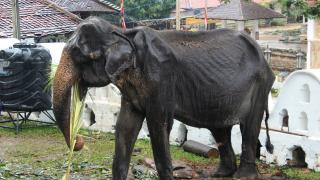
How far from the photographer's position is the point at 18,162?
9.76m

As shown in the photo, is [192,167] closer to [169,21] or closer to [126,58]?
[126,58]

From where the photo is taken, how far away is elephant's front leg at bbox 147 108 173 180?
6961mm

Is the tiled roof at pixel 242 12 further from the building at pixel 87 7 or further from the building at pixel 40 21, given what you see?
the building at pixel 40 21

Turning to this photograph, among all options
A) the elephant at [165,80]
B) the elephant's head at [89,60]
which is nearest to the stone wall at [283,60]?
the elephant at [165,80]

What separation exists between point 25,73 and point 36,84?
0.28 meters

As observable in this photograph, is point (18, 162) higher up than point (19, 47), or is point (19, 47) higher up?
point (19, 47)

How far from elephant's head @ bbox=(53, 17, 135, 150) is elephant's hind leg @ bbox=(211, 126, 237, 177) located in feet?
6.53

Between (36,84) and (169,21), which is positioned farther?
(169,21)

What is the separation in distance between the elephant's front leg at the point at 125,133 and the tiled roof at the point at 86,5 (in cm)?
2525

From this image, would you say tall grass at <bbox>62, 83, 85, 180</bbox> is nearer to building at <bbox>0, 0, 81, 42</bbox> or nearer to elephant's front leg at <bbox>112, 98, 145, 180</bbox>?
elephant's front leg at <bbox>112, 98, 145, 180</bbox>

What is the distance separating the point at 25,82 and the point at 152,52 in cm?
599

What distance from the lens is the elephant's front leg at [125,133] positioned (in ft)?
23.3

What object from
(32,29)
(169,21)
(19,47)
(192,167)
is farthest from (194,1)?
(192,167)

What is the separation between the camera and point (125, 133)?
714 cm
